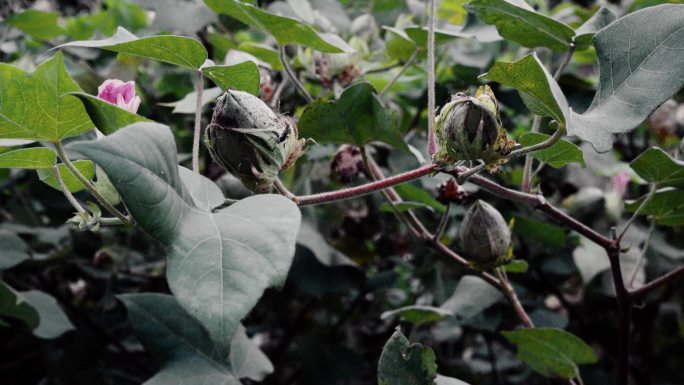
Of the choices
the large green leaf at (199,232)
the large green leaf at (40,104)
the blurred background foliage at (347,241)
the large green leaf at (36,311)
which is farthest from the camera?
the blurred background foliage at (347,241)

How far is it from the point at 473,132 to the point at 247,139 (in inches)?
7.3

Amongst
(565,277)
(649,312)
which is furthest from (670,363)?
(565,277)

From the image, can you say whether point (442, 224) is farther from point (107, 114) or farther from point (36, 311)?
point (36, 311)

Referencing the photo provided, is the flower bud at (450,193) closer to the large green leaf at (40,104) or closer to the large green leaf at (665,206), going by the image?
the large green leaf at (665,206)

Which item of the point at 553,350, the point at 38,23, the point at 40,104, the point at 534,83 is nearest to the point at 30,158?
the point at 40,104

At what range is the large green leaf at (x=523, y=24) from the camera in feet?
2.23

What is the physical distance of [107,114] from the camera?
0.46 m

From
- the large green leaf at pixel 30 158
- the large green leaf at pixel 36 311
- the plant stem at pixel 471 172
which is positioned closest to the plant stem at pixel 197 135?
the large green leaf at pixel 30 158

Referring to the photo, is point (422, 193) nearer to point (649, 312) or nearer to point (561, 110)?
point (561, 110)

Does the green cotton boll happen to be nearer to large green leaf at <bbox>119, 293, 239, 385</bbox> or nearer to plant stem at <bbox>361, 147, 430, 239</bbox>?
plant stem at <bbox>361, 147, 430, 239</bbox>

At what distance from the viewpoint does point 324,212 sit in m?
1.16

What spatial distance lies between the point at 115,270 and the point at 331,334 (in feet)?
1.41

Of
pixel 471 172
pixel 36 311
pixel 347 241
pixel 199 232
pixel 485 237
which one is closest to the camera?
pixel 199 232

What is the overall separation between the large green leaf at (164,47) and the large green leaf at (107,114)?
0.10m
